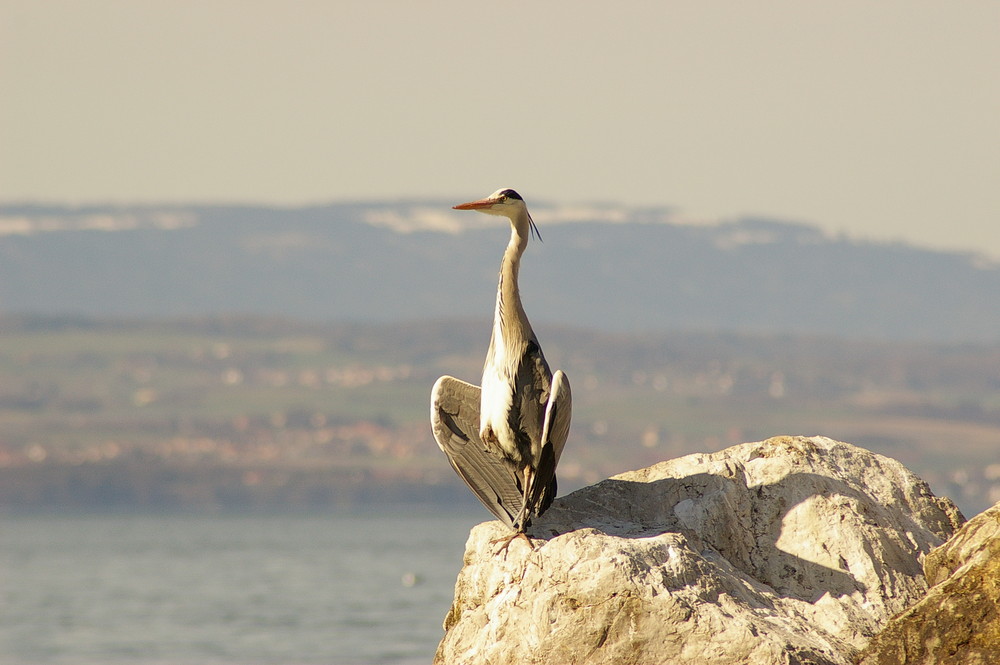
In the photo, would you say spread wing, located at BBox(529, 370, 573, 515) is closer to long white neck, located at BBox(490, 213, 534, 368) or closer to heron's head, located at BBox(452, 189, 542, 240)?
long white neck, located at BBox(490, 213, 534, 368)

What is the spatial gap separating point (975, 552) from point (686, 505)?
108 inches

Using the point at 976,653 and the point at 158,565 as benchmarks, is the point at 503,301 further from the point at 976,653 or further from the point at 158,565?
the point at 158,565

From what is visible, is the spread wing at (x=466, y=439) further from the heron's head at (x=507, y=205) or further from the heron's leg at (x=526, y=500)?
the heron's head at (x=507, y=205)

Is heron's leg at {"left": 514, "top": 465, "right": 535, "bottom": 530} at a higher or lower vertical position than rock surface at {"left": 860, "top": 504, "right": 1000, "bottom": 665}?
higher

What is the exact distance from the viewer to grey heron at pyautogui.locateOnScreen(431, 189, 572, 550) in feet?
49.8

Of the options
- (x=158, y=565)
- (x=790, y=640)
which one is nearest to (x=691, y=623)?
(x=790, y=640)

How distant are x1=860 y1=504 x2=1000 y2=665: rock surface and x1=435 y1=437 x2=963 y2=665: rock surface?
1.91 feet

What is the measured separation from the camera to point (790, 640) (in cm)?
1357

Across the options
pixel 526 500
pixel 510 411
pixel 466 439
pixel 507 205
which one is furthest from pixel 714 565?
pixel 507 205

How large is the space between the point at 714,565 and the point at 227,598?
6340 cm

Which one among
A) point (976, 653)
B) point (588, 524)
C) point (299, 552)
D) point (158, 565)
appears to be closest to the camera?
point (976, 653)

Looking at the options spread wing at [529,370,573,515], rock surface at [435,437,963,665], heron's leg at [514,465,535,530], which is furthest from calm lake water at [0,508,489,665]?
spread wing at [529,370,573,515]

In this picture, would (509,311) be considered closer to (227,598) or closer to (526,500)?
(526,500)

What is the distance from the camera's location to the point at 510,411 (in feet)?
50.2
